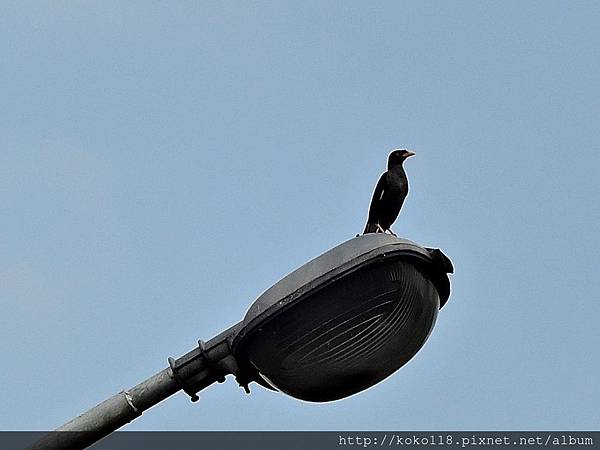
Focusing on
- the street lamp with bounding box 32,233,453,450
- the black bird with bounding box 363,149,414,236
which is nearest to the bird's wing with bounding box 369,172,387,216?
the black bird with bounding box 363,149,414,236

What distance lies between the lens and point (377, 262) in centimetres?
294

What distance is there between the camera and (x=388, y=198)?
677 centimetres

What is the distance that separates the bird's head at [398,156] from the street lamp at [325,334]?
4.46m

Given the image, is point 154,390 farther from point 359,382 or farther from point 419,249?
point 419,249

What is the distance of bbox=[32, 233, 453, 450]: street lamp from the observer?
9.52 feet

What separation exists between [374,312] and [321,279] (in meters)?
0.16

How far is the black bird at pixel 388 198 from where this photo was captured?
21.7 ft

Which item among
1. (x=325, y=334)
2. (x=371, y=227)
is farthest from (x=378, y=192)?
(x=325, y=334)

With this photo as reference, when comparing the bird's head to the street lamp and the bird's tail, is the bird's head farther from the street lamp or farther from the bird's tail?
the street lamp

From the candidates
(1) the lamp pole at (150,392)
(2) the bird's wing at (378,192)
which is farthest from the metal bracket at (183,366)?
(2) the bird's wing at (378,192)

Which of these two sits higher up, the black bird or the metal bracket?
the black bird

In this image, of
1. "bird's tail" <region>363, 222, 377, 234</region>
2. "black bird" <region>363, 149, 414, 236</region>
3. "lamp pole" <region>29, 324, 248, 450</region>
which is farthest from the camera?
"black bird" <region>363, 149, 414, 236</region>

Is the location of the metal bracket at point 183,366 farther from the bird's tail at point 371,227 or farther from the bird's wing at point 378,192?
the bird's wing at point 378,192

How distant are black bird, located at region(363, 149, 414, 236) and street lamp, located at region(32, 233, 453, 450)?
10.8ft
